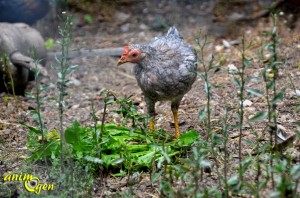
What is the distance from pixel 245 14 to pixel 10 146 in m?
4.19

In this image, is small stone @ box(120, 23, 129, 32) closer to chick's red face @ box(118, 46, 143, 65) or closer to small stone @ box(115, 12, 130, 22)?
small stone @ box(115, 12, 130, 22)

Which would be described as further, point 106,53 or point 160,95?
point 106,53

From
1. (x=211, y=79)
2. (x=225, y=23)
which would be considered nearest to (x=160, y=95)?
(x=211, y=79)

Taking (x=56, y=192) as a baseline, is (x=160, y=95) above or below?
above

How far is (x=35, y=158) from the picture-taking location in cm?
336

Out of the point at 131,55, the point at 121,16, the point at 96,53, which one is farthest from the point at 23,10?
the point at 131,55

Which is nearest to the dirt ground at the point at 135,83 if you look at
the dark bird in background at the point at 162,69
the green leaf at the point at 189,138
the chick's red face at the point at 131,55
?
the green leaf at the point at 189,138

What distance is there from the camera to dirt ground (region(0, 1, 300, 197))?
12.9 feet

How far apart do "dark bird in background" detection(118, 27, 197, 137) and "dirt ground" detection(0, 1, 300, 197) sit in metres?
0.44

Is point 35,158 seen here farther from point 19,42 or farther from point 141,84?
point 19,42

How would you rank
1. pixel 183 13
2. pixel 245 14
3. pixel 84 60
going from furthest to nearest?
1. pixel 183 13
2. pixel 245 14
3. pixel 84 60

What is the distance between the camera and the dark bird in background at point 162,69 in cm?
376

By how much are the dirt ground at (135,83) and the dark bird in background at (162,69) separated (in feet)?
1.44

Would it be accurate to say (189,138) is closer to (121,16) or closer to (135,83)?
(135,83)
